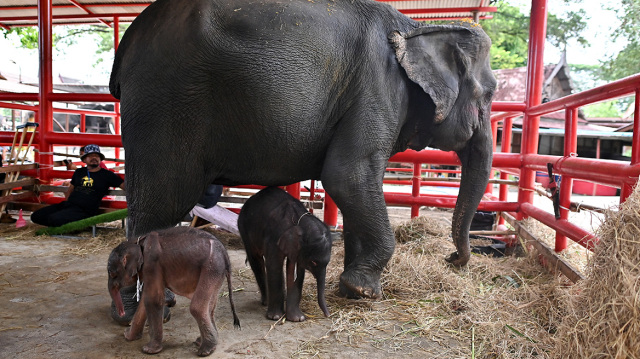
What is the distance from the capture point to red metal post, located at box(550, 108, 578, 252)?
403 centimetres

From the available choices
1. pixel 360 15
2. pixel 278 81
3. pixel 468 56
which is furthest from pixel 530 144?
pixel 278 81

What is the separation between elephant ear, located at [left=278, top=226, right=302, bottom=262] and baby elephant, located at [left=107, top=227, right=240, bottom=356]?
555mm

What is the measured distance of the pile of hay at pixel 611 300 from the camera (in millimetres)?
1878

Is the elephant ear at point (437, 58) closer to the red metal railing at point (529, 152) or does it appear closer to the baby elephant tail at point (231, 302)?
the red metal railing at point (529, 152)

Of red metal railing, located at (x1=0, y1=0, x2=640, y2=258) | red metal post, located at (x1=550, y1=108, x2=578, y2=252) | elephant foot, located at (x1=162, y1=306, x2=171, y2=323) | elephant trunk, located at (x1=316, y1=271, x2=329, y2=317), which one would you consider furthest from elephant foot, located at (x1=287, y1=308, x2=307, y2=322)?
red metal post, located at (x1=550, y1=108, x2=578, y2=252)

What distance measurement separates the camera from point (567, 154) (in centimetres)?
405

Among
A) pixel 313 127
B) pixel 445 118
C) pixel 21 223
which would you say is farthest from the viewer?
pixel 21 223

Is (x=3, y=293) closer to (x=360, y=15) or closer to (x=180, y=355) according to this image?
(x=180, y=355)

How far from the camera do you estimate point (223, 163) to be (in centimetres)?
318

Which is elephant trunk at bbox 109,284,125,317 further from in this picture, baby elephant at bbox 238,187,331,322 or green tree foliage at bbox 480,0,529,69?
green tree foliage at bbox 480,0,529,69

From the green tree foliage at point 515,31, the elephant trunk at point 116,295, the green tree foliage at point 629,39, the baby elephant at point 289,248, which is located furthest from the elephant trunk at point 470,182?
the green tree foliage at point 629,39

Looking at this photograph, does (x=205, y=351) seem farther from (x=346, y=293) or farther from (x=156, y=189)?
(x=346, y=293)

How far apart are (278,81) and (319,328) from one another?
1.59 m

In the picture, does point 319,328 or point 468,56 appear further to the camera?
point 468,56
